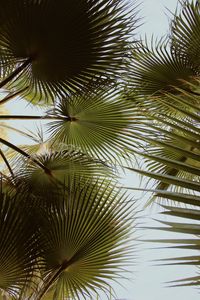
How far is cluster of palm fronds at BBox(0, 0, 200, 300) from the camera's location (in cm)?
235

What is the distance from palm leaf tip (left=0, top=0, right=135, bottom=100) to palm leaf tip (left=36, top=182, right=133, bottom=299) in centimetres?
75

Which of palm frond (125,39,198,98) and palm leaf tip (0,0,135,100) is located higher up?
palm frond (125,39,198,98)

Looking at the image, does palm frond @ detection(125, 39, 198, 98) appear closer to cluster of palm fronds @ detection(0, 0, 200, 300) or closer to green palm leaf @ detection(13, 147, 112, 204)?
cluster of palm fronds @ detection(0, 0, 200, 300)

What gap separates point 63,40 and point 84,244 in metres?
1.13

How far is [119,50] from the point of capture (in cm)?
270

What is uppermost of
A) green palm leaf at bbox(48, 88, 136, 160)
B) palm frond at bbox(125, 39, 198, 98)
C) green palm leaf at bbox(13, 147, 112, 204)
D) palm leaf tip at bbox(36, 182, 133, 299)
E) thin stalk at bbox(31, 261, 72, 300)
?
palm frond at bbox(125, 39, 198, 98)

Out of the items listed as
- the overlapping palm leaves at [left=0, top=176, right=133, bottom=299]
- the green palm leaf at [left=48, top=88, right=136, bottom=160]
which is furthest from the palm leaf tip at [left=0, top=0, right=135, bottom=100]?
the overlapping palm leaves at [left=0, top=176, right=133, bottom=299]

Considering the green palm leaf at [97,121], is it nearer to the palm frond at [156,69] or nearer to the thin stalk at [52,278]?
the palm frond at [156,69]

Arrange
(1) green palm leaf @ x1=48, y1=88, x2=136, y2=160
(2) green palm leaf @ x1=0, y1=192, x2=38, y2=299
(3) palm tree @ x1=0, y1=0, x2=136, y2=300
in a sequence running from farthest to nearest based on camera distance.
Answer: (1) green palm leaf @ x1=48, y1=88, x2=136, y2=160 < (3) palm tree @ x1=0, y1=0, x2=136, y2=300 < (2) green palm leaf @ x1=0, y1=192, x2=38, y2=299

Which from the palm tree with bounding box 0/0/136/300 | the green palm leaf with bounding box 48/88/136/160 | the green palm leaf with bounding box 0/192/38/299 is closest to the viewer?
the green palm leaf with bounding box 0/192/38/299

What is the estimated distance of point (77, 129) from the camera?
3.17 m

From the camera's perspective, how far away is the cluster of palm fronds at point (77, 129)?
235 centimetres

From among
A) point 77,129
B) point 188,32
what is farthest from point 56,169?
point 188,32

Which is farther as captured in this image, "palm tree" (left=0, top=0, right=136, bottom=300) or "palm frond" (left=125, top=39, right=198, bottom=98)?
"palm frond" (left=125, top=39, right=198, bottom=98)
